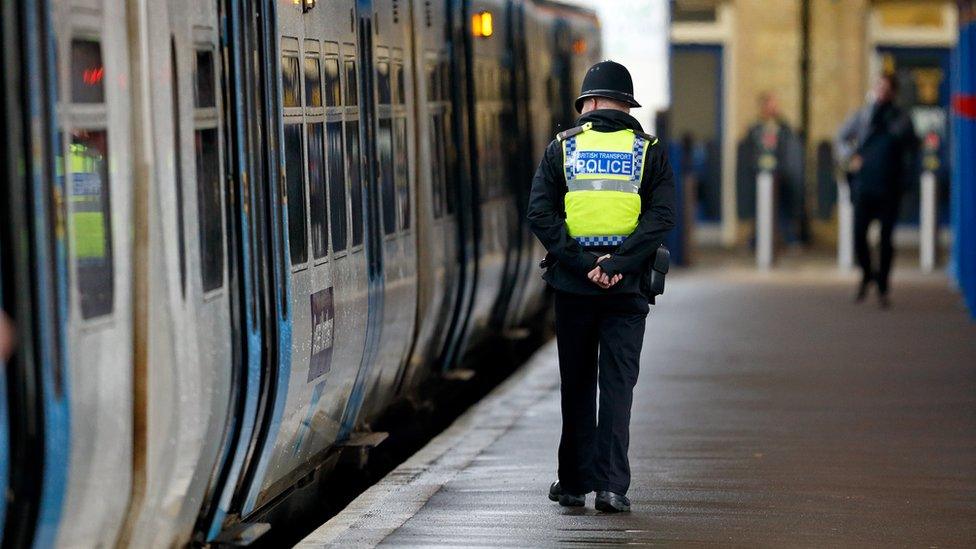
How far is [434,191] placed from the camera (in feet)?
33.8

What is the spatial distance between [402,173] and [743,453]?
212 cm

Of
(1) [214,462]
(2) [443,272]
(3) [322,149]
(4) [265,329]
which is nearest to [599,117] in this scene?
(3) [322,149]

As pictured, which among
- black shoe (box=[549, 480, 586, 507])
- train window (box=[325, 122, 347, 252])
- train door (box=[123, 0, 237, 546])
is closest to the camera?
train door (box=[123, 0, 237, 546])

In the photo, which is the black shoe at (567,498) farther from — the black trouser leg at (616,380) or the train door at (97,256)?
the train door at (97,256)

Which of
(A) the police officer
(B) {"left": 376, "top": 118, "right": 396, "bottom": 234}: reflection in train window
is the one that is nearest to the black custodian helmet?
(A) the police officer

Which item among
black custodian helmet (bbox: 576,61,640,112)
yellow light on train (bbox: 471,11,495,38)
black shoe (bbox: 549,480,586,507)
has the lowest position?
black shoe (bbox: 549,480,586,507)

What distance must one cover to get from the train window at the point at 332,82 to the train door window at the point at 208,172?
1.62 m

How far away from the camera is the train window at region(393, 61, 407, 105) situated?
9258 mm

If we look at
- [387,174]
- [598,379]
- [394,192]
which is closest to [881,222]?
[394,192]

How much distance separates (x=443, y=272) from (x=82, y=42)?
18.7 ft

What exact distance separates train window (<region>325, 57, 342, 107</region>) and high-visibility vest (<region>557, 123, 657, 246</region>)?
3.51 ft

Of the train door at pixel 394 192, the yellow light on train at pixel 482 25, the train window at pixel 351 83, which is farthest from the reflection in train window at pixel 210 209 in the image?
the yellow light on train at pixel 482 25

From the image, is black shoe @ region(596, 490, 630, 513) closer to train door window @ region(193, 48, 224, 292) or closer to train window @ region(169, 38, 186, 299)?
train door window @ region(193, 48, 224, 292)

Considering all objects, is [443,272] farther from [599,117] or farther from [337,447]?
[599,117]
